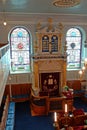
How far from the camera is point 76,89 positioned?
13219 millimetres

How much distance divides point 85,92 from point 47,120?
4.07m

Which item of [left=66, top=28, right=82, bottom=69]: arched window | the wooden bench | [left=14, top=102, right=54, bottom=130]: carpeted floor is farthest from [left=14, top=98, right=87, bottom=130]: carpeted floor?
[left=66, top=28, right=82, bottom=69]: arched window

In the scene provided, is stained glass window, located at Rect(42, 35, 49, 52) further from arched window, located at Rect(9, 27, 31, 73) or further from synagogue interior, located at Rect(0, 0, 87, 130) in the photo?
arched window, located at Rect(9, 27, 31, 73)

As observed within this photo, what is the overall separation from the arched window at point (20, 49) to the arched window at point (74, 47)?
9.82ft

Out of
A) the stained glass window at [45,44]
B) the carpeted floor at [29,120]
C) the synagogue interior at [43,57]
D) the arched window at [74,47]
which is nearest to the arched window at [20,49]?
the synagogue interior at [43,57]

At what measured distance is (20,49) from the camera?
12570 mm

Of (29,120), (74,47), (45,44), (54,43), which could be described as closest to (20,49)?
(45,44)

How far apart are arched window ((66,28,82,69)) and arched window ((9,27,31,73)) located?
118 inches

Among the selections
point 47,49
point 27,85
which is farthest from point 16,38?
point 27,85

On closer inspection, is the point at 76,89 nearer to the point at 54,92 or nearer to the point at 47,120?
the point at 54,92

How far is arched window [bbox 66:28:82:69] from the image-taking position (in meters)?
13.0

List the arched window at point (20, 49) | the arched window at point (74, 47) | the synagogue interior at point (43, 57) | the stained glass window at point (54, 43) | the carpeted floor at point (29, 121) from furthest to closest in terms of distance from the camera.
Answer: the arched window at point (74, 47) < the arched window at point (20, 49) < the stained glass window at point (54, 43) < the synagogue interior at point (43, 57) < the carpeted floor at point (29, 121)

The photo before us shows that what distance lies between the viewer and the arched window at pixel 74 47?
13.0m

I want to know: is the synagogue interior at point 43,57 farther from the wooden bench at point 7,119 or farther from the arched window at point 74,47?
the wooden bench at point 7,119
